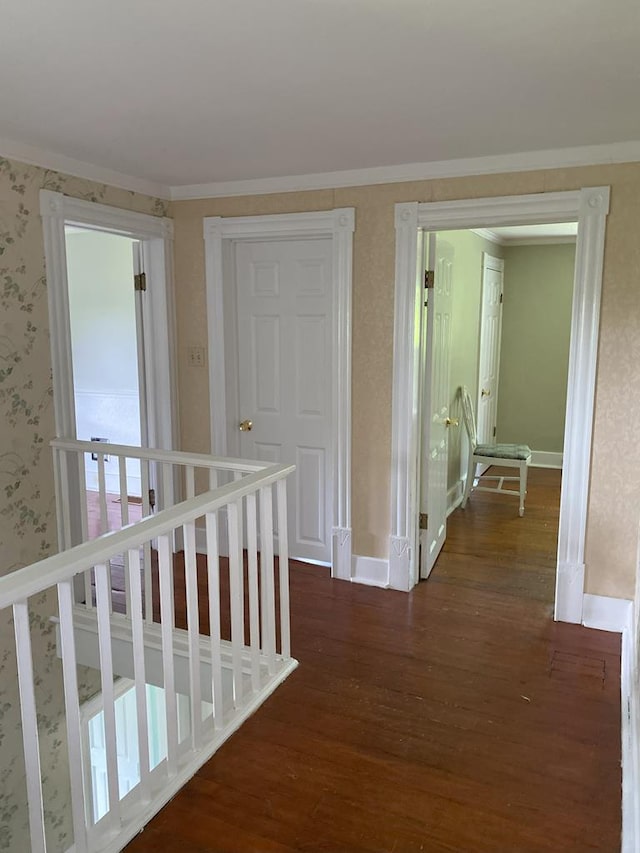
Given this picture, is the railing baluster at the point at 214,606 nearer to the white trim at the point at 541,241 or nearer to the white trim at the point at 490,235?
the white trim at the point at 490,235

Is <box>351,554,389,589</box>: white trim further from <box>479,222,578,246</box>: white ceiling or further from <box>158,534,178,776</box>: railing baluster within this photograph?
<box>479,222,578,246</box>: white ceiling

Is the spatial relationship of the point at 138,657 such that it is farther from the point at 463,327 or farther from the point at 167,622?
the point at 463,327

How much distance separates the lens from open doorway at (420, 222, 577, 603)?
166 inches

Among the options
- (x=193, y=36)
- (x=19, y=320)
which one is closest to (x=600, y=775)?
(x=193, y=36)

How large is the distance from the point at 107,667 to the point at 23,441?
1.59 meters

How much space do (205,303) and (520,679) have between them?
261 centimetres

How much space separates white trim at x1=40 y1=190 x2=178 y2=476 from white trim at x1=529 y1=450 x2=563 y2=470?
408 cm

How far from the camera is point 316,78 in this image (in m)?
1.96

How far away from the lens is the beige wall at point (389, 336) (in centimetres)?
280

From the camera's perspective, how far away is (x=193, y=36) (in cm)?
169

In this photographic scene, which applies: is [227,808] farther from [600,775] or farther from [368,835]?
[600,775]

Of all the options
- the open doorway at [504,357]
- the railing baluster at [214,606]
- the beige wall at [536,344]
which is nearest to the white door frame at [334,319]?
the open doorway at [504,357]

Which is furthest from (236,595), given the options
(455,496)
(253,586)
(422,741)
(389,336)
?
(455,496)

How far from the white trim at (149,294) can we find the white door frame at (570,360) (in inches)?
55.2
